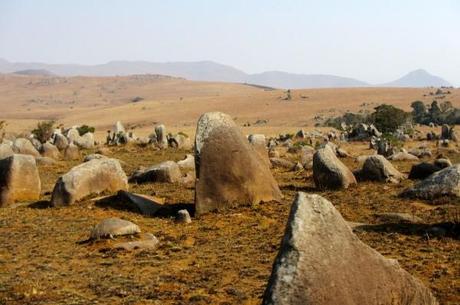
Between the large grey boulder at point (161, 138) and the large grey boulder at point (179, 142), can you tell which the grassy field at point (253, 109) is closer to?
the large grey boulder at point (179, 142)

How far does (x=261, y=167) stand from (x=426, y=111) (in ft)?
158

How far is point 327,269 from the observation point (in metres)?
5.85

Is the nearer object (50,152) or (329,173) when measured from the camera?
(329,173)

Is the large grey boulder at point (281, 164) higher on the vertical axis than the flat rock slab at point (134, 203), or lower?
lower

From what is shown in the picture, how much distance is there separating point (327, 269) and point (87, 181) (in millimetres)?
11673

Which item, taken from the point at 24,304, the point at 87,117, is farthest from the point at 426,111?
the point at 87,117

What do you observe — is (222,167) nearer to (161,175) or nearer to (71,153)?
(161,175)

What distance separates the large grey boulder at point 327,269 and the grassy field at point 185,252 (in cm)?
175

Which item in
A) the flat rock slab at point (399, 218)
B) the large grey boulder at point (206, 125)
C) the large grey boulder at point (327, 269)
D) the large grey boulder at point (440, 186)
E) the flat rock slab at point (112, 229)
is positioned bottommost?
the flat rock slab at point (112, 229)

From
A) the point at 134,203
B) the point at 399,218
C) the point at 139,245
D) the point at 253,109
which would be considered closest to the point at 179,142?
the point at 134,203

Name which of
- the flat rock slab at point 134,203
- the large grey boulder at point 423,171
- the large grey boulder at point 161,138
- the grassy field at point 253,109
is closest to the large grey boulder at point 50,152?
the large grey boulder at point 161,138

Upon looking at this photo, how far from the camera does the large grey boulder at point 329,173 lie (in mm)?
17234

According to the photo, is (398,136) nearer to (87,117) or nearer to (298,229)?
(298,229)

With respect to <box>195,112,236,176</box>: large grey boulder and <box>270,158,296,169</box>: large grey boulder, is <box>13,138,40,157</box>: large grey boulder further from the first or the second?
<box>195,112,236,176</box>: large grey boulder
